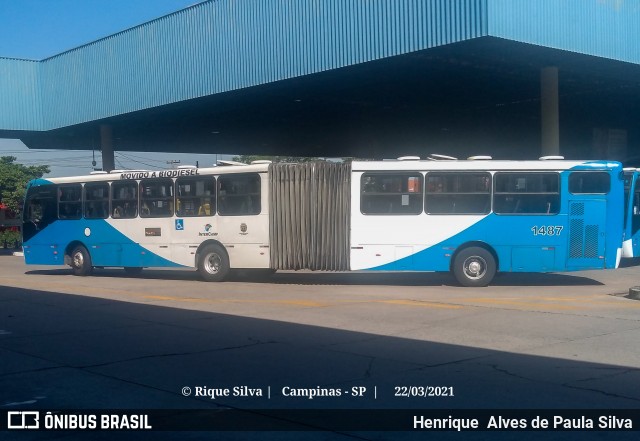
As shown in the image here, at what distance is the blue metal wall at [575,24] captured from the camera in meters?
18.8

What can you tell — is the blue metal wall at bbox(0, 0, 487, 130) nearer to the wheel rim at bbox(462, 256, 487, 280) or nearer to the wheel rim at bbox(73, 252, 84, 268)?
the wheel rim at bbox(462, 256, 487, 280)

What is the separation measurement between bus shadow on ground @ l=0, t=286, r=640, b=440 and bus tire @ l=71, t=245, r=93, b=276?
10830 mm

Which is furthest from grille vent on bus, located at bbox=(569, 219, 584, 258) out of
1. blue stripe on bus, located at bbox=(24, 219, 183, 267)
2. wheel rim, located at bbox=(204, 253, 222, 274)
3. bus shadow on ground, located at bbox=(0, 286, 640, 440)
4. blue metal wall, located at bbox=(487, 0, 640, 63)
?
blue stripe on bus, located at bbox=(24, 219, 183, 267)

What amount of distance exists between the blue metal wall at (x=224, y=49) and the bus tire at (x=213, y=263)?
571cm

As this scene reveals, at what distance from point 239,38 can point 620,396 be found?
19.1 m

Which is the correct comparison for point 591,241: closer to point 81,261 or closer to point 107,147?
point 81,261

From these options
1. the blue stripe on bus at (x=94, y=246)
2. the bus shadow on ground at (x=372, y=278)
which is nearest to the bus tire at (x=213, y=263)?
the bus shadow on ground at (x=372, y=278)

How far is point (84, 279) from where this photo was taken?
77.4 ft

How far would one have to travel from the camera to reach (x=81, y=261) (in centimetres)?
2455

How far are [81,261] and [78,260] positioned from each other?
183 millimetres

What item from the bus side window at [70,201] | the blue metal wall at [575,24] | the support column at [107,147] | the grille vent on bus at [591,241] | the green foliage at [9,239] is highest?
the blue metal wall at [575,24]

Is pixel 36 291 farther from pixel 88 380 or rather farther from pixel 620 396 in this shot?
pixel 620 396

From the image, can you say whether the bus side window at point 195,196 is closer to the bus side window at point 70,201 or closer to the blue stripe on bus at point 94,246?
the blue stripe on bus at point 94,246

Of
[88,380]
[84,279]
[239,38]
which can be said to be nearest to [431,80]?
[239,38]
